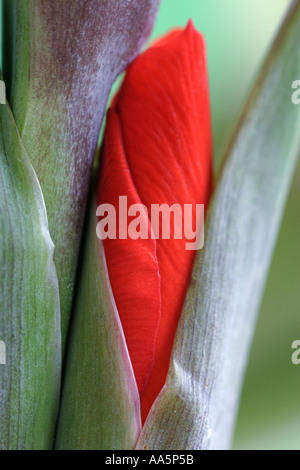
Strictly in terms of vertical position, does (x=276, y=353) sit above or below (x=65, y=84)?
below

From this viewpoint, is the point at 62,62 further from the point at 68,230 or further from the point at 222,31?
the point at 222,31

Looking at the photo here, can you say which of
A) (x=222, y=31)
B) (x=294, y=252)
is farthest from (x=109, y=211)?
(x=222, y=31)

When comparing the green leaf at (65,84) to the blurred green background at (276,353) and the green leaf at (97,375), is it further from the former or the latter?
the blurred green background at (276,353)

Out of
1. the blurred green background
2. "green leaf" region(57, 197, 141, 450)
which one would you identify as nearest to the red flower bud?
"green leaf" region(57, 197, 141, 450)

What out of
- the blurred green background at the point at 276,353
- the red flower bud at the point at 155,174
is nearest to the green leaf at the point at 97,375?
the red flower bud at the point at 155,174

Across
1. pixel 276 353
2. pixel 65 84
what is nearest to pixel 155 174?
pixel 65 84

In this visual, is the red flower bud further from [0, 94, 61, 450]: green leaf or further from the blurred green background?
the blurred green background

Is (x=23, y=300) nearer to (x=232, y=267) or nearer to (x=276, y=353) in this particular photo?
(x=232, y=267)
